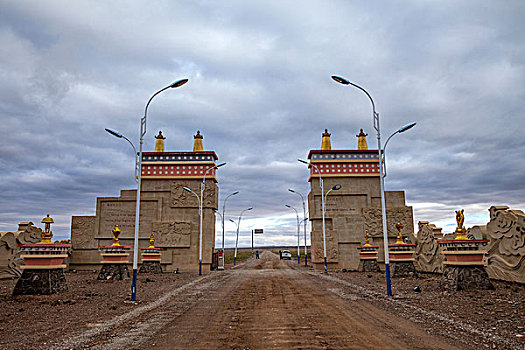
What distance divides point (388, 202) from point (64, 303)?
102 ft

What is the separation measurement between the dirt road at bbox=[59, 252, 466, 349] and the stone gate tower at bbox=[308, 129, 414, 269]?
77.8ft

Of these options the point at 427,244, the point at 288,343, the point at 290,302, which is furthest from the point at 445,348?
the point at 427,244

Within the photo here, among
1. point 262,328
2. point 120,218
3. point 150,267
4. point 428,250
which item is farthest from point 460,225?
point 120,218

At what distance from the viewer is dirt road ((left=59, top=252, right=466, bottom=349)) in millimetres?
7234

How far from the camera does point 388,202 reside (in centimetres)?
3734

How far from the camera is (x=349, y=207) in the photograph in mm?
37438

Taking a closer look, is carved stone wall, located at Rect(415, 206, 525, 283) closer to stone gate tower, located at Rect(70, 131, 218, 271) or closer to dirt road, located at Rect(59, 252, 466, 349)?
dirt road, located at Rect(59, 252, 466, 349)

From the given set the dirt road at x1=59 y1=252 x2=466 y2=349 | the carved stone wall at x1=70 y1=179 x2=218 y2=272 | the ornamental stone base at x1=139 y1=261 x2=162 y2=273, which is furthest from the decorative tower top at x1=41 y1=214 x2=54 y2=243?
the carved stone wall at x1=70 y1=179 x2=218 y2=272

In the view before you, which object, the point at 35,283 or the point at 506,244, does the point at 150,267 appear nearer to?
the point at 35,283

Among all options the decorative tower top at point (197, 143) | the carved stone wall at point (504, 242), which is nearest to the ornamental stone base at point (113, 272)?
the decorative tower top at point (197, 143)

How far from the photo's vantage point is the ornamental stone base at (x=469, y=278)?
15.8 metres

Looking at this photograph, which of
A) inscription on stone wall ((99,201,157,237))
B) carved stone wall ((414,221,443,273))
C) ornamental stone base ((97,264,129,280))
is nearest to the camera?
ornamental stone base ((97,264,129,280))

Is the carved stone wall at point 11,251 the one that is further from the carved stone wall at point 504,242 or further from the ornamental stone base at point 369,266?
the carved stone wall at point 504,242

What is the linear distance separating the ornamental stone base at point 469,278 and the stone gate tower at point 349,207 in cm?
2017
